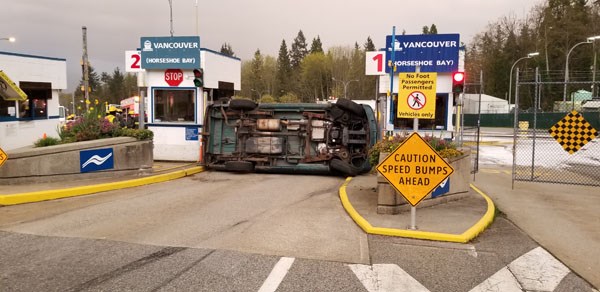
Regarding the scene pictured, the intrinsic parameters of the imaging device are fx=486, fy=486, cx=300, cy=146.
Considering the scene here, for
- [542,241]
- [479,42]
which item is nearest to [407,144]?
[542,241]

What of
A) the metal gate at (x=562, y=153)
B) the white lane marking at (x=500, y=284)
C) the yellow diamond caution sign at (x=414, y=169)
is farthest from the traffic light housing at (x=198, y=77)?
the white lane marking at (x=500, y=284)

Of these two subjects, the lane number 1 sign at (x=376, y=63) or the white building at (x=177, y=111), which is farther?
the lane number 1 sign at (x=376, y=63)

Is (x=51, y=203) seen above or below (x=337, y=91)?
below

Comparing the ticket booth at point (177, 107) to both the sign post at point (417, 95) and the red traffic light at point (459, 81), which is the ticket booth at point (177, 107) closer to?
the red traffic light at point (459, 81)

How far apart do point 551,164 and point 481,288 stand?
15085mm

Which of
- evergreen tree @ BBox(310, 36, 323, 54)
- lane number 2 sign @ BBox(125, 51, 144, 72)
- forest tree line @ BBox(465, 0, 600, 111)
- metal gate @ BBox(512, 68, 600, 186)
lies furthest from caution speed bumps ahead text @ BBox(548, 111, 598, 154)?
evergreen tree @ BBox(310, 36, 323, 54)

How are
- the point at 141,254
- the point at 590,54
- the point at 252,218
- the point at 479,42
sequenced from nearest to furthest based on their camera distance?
the point at 141,254
the point at 252,218
the point at 590,54
the point at 479,42

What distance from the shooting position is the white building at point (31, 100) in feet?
62.2

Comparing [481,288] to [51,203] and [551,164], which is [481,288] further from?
[551,164]

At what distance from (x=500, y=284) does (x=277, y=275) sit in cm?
242

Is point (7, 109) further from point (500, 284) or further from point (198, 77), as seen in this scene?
point (500, 284)

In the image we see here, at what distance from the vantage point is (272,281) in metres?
5.14

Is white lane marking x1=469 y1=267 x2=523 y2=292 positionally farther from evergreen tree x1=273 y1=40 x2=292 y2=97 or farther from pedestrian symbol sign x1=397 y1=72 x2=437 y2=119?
evergreen tree x1=273 y1=40 x2=292 y2=97

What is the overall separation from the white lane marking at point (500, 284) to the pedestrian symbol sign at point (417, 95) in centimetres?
333
